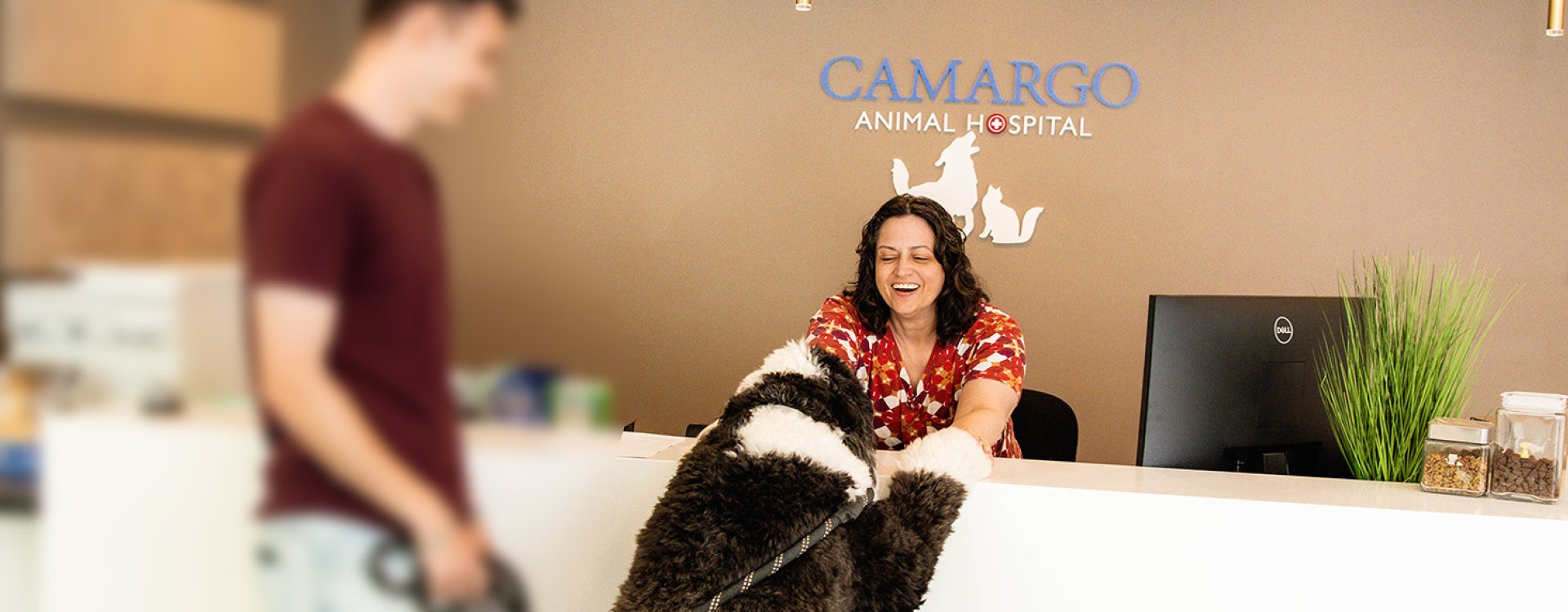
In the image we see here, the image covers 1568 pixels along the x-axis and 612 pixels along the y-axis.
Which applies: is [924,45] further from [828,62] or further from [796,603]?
[796,603]

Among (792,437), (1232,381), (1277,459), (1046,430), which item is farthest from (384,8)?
(1046,430)

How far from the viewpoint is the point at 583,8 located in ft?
13.9

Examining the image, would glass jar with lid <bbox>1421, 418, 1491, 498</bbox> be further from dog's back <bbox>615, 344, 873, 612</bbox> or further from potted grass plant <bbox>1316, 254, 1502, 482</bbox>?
dog's back <bbox>615, 344, 873, 612</bbox>

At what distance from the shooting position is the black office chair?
9.23 feet

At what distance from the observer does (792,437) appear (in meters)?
1.23

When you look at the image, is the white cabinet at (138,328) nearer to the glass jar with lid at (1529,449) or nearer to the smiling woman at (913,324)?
the glass jar with lid at (1529,449)

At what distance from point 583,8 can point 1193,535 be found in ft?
10.6

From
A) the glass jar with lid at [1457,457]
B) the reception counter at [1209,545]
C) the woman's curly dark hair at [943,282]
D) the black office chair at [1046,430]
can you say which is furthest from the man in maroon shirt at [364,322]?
the black office chair at [1046,430]

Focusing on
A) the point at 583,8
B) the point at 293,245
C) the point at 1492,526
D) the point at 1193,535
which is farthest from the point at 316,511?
the point at 583,8

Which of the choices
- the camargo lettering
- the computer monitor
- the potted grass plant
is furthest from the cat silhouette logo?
the potted grass plant

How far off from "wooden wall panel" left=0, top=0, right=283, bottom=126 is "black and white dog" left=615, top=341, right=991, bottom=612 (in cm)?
101

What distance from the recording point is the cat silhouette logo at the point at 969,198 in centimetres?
405

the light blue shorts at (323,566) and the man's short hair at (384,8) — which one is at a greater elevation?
the man's short hair at (384,8)

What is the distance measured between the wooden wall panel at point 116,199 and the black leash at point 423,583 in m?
0.07
